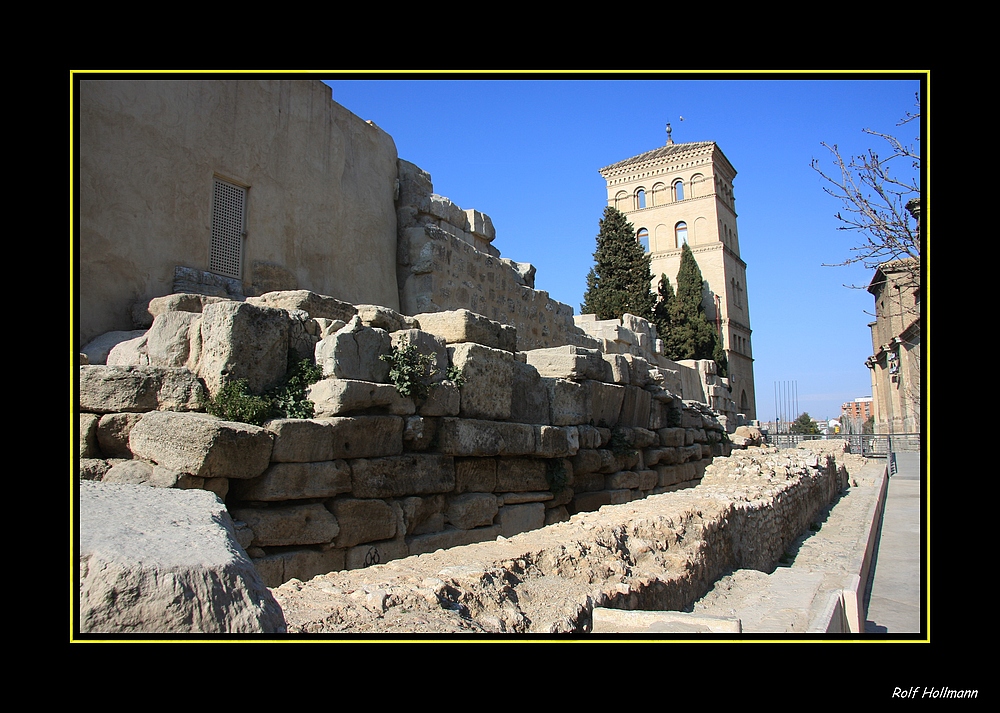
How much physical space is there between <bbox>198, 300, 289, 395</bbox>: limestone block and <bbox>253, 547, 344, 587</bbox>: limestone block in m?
1.26

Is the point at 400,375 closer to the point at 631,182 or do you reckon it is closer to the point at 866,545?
the point at 866,545

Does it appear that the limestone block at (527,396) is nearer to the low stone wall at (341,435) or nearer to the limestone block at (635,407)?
the low stone wall at (341,435)

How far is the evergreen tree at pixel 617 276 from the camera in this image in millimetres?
31797

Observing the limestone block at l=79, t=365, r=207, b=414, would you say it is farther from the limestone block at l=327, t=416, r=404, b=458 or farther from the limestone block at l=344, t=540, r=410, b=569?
the limestone block at l=344, t=540, r=410, b=569

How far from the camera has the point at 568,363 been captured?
850cm

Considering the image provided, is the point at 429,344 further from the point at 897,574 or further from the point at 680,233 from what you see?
Result: the point at 680,233

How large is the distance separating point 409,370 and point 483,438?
1110mm

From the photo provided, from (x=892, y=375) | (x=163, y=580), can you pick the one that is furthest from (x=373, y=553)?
(x=892, y=375)

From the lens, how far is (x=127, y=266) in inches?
264

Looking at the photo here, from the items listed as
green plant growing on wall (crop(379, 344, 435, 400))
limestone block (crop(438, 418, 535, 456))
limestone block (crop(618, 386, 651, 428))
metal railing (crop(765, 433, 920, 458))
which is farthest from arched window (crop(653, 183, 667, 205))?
green plant growing on wall (crop(379, 344, 435, 400))

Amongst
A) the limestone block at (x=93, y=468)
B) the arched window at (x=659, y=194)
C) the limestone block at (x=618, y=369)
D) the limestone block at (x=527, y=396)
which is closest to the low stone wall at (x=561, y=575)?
the limestone block at (x=527, y=396)

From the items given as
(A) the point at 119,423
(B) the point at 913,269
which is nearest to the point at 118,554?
(A) the point at 119,423

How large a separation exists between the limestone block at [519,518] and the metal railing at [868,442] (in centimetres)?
2072

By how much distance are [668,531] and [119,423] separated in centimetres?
441
